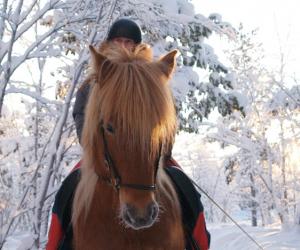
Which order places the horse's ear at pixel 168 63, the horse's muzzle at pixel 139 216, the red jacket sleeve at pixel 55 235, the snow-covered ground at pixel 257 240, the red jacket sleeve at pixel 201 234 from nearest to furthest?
the horse's muzzle at pixel 139 216, the horse's ear at pixel 168 63, the red jacket sleeve at pixel 55 235, the red jacket sleeve at pixel 201 234, the snow-covered ground at pixel 257 240

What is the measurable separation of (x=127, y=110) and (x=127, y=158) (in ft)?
0.81

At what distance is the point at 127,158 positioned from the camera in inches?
93.6

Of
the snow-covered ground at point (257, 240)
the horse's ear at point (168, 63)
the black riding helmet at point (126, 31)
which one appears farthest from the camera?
the snow-covered ground at point (257, 240)

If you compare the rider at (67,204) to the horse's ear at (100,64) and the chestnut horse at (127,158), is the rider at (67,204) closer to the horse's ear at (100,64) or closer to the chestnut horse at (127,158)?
the chestnut horse at (127,158)

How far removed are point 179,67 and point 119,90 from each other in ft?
25.2

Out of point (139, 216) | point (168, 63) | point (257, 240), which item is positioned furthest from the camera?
point (257, 240)

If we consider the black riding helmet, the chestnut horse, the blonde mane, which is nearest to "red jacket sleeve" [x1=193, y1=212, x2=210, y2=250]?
the chestnut horse

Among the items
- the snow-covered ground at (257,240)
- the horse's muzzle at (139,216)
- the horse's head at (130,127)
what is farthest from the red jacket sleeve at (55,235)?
the snow-covered ground at (257,240)

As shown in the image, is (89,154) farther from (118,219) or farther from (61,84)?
(61,84)

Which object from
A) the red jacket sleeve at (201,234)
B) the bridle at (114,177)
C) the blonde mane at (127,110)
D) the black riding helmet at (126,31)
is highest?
the black riding helmet at (126,31)

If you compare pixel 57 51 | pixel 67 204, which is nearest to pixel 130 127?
pixel 67 204

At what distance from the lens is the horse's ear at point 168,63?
278cm

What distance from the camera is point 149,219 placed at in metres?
2.22

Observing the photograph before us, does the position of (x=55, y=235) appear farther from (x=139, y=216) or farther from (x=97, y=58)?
(x=97, y=58)
